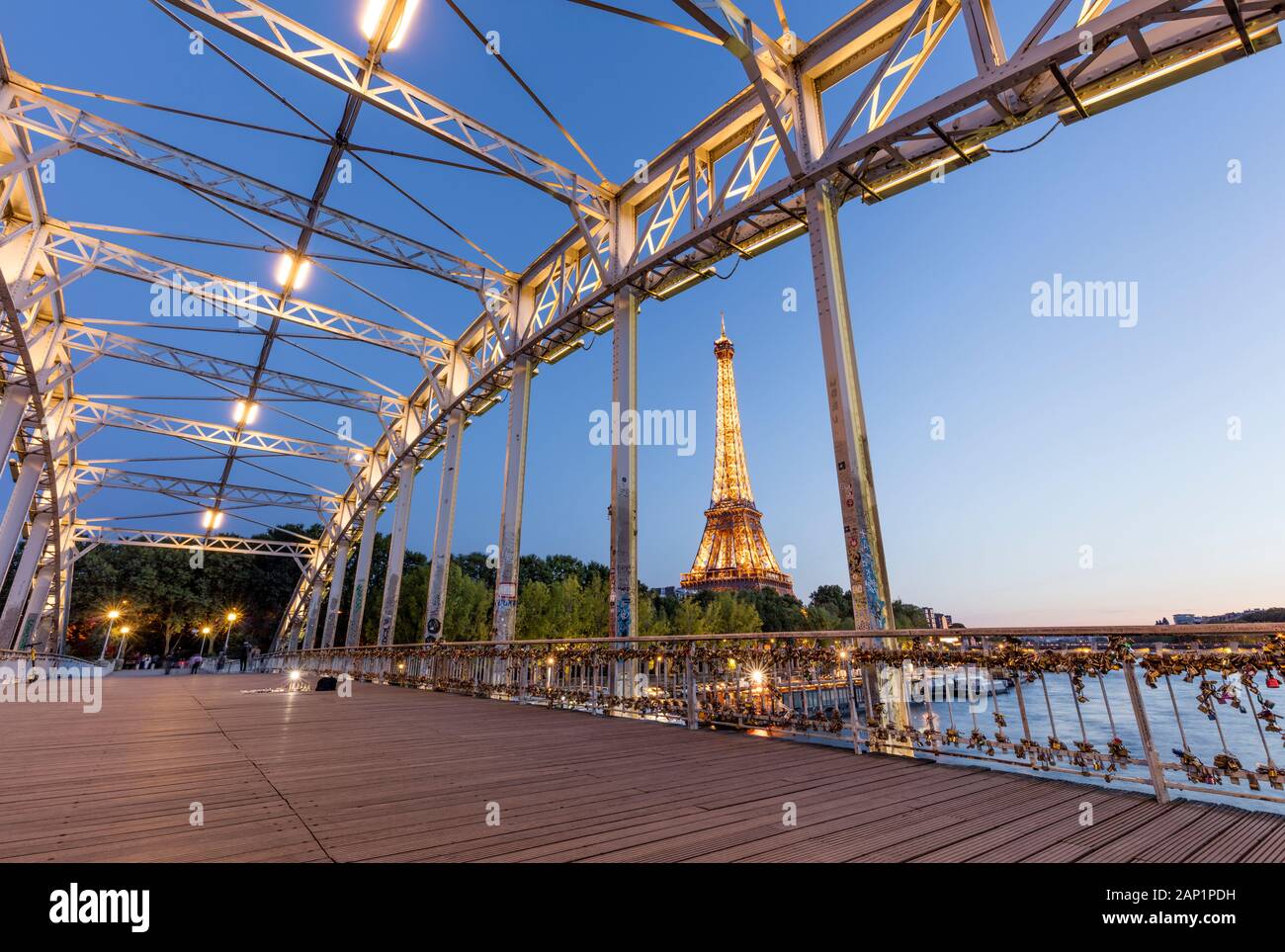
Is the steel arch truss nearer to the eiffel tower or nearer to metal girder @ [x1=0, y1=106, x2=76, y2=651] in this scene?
metal girder @ [x1=0, y1=106, x2=76, y2=651]

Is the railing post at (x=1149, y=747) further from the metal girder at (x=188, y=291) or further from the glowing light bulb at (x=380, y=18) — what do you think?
the metal girder at (x=188, y=291)

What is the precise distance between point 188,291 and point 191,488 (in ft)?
51.9

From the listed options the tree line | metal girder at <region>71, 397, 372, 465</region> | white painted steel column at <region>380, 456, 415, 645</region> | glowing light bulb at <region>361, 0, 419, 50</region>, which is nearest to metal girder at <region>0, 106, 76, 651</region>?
metal girder at <region>71, 397, 372, 465</region>

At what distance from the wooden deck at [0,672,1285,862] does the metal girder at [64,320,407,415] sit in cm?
1528

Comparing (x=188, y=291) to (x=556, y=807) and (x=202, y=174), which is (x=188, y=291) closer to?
(x=202, y=174)

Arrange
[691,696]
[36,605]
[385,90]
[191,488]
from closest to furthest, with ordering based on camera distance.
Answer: [691,696] < [385,90] < [36,605] < [191,488]

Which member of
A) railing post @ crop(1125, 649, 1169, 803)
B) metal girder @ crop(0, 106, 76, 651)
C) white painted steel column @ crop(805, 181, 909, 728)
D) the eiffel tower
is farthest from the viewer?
the eiffel tower

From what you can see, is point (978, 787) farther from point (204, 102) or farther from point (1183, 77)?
point (204, 102)

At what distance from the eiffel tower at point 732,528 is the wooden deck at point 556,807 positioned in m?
52.0

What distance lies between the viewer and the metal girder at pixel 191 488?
2483cm

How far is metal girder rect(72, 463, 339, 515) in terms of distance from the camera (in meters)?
24.8

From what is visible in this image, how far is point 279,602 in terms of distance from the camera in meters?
58.5

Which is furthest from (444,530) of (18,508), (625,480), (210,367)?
(18,508)
